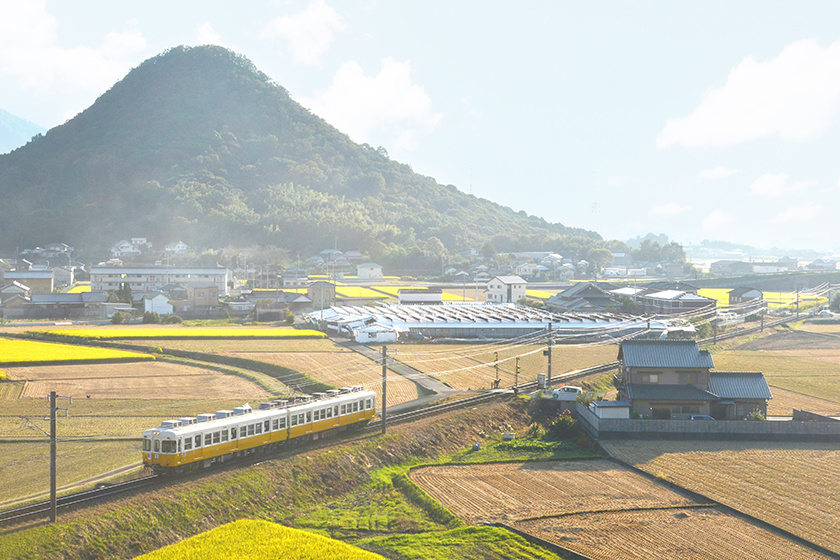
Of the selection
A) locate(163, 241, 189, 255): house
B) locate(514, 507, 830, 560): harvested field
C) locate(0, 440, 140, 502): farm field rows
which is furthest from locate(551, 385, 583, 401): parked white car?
locate(163, 241, 189, 255): house

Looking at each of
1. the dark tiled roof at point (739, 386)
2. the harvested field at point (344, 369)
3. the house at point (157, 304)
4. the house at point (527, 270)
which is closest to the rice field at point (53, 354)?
the harvested field at point (344, 369)

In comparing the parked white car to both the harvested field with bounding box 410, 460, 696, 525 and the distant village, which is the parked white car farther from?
the distant village

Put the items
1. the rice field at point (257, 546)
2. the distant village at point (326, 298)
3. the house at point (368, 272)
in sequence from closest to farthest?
the rice field at point (257, 546)
the distant village at point (326, 298)
the house at point (368, 272)

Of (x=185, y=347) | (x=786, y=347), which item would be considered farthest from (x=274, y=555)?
(x=786, y=347)

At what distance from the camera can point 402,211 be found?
16062 cm

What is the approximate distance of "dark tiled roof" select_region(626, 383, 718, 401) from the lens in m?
25.5

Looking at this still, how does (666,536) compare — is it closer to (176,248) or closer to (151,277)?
(151,277)

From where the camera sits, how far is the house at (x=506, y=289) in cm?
7044

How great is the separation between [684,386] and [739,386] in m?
2.01

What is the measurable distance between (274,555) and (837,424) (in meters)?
19.2

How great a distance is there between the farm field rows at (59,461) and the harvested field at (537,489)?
8169 mm

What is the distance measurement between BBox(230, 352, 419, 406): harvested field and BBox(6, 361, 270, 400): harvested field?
329 centimetres

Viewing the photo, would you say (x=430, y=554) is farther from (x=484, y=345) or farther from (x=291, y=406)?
(x=484, y=345)

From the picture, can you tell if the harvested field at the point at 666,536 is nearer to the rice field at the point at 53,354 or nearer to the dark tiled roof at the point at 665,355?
the dark tiled roof at the point at 665,355
